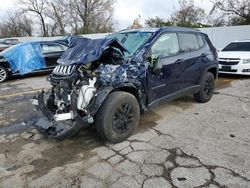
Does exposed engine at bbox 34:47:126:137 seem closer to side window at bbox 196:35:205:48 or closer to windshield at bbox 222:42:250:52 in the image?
side window at bbox 196:35:205:48

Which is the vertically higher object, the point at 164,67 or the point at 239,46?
the point at 239,46

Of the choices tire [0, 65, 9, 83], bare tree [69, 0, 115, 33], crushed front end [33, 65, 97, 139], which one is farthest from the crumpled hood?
bare tree [69, 0, 115, 33]

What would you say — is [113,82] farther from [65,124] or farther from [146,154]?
[146,154]

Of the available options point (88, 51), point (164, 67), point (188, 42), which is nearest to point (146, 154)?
point (164, 67)

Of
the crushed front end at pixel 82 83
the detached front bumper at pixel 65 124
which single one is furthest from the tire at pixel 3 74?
the detached front bumper at pixel 65 124

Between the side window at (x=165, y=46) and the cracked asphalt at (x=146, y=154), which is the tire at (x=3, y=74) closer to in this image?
the cracked asphalt at (x=146, y=154)

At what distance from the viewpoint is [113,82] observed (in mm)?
3816

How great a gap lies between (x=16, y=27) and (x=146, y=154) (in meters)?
51.0

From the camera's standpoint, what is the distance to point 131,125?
4.18 metres

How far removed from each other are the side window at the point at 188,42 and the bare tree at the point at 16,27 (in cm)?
4652

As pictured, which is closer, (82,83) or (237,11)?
(82,83)

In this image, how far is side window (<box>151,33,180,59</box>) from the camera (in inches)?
178

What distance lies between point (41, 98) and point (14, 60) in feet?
21.1

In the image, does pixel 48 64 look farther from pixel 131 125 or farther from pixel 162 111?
pixel 131 125
